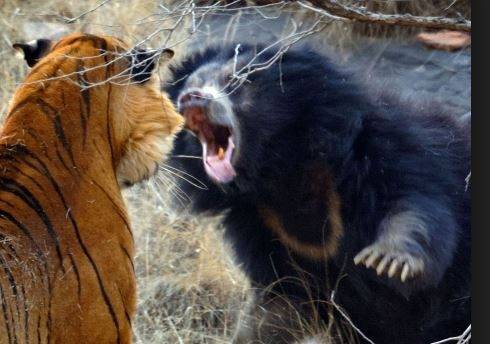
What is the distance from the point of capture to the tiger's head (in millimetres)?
2578

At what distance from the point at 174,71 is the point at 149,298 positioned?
39.1 inches

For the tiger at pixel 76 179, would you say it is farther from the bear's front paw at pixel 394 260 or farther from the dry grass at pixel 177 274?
the dry grass at pixel 177 274

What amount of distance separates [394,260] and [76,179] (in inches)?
48.4

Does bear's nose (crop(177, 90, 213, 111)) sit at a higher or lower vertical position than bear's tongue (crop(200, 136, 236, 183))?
higher

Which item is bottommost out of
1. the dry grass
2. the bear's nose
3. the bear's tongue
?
the dry grass

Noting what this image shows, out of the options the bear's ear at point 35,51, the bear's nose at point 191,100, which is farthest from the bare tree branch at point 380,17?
the bear's nose at point 191,100

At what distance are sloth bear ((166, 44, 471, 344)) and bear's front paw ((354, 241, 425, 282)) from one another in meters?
0.20

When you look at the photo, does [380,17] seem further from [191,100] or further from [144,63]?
[191,100]

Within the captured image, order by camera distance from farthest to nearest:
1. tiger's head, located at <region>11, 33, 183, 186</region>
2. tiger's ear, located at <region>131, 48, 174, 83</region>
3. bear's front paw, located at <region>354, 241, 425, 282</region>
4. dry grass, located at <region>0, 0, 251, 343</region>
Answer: dry grass, located at <region>0, 0, 251, 343</region> < bear's front paw, located at <region>354, 241, 425, 282</region> < tiger's ear, located at <region>131, 48, 174, 83</region> < tiger's head, located at <region>11, 33, 183, 186</region>

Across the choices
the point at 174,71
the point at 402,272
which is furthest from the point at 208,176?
the point at 402,272

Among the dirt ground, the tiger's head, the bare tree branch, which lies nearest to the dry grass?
the dirt ground

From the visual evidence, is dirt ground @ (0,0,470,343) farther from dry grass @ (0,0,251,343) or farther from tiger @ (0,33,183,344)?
tiger @ (0,33,183,344)

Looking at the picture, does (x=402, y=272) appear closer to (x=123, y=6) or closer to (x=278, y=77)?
(x=278, y=77)

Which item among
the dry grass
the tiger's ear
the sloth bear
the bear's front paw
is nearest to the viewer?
the tiger's ear
